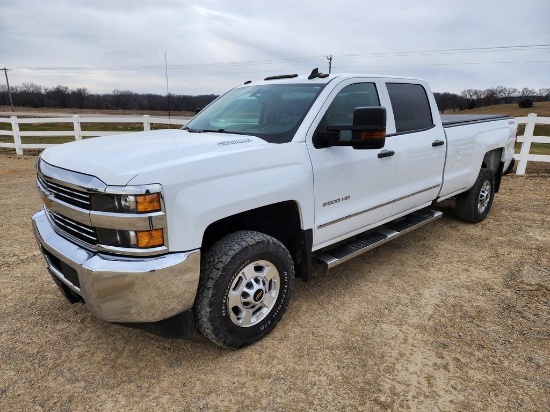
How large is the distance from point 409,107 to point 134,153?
113 inches

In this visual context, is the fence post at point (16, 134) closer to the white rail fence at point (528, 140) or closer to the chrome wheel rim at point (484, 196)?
the chrome wheel rim at point (484, 196)

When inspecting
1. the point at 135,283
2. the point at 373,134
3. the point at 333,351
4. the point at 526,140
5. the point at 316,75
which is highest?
the point at 316,75

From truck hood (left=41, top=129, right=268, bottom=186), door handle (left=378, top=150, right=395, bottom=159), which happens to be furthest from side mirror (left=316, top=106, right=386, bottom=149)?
door handle (left=378, top=150, right=395, bottom=159)

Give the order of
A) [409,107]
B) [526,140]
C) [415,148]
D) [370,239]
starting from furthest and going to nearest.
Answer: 1. [526,140]
2. [409,107]
3. [415,148]
4. [370,239]

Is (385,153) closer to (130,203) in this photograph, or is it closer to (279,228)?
(279,228)

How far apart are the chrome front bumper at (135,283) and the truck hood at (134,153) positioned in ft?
1.54

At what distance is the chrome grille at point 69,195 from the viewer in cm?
224

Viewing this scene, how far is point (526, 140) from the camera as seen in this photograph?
355 inches

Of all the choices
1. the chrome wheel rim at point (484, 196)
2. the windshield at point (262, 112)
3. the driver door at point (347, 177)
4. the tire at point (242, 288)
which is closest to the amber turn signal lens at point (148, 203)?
the tire at point (242, 288)

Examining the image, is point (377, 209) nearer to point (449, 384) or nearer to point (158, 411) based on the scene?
point (449, 384)

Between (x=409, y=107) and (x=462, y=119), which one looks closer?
(x=409, y=107)

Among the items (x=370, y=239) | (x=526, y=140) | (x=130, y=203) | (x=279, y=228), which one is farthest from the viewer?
(x=526, y=140)

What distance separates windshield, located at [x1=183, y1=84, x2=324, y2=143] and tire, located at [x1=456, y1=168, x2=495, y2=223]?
10.4 ft

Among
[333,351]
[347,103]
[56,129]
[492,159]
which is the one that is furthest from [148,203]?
[56,129]
